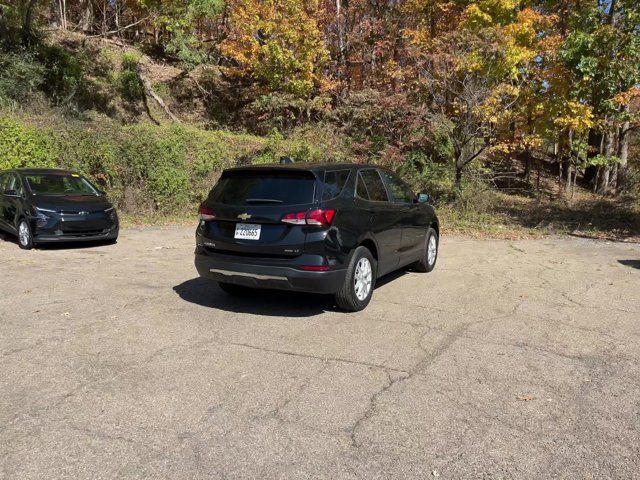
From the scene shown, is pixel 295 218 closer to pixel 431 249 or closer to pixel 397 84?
pixel 431 249

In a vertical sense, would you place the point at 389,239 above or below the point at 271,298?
above

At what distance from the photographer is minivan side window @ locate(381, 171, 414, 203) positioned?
721cm

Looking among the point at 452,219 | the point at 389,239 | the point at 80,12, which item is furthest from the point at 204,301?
the point at 80,12

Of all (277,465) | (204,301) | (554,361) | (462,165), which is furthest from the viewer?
(462,165)

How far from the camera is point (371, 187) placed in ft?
21.9

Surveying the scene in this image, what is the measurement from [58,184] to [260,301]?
22.4 feet

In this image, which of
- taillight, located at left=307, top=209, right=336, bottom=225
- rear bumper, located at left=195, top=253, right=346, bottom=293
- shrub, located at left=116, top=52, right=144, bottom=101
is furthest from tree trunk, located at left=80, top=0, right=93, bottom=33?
taillight, located at left=307, top=209, right=336, bottom=225

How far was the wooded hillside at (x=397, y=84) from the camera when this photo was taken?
1547 centimetres

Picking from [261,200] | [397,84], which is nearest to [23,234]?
[261,200]

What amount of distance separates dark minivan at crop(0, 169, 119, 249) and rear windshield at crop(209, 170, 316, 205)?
17.4 feet

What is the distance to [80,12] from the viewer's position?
109 feet

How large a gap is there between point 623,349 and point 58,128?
14.6 meters

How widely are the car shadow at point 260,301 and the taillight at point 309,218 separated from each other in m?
1.12

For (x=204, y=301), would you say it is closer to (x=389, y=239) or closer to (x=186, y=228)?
(x=389, y=239)
